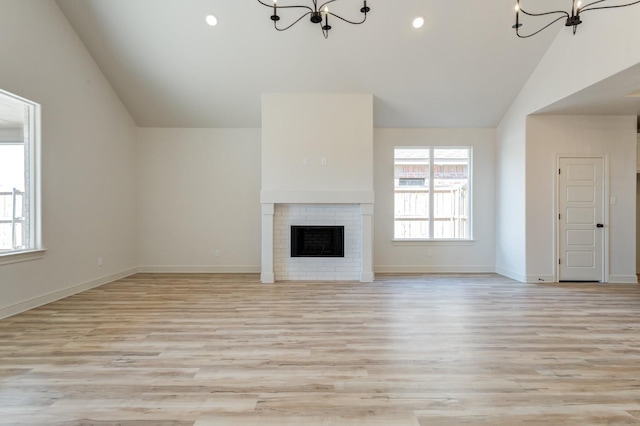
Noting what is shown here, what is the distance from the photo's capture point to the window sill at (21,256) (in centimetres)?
369

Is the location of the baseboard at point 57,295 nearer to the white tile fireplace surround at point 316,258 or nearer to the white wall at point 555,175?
the white tile fireplace surround at point 316,258

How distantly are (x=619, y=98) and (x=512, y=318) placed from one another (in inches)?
139

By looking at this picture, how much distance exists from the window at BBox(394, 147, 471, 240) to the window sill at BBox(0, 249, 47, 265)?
5.39m

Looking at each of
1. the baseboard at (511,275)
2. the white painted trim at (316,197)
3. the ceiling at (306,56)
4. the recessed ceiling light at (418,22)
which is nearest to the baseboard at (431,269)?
the baseboard at (511,275)

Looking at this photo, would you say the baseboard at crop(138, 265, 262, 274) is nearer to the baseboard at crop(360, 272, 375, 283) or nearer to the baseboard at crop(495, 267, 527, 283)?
the baseboard at crop(360, 272, 375, 283)

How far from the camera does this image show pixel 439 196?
6.65 meters

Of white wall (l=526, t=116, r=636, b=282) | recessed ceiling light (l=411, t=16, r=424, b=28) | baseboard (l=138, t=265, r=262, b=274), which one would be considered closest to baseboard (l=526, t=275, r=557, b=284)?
white wall (l=526, t=116, r=636, b=282)

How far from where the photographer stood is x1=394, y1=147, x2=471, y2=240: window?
6609 millimetres

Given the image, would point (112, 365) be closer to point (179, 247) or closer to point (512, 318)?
point (512, 318)

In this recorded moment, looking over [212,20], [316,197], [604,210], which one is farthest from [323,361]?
[604,210]

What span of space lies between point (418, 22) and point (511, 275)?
4.31 metres

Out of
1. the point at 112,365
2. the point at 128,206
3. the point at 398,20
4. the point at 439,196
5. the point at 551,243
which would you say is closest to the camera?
the point at 112,365

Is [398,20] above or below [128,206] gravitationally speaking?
above

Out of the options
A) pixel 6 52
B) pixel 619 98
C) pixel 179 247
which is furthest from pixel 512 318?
pixel 6 52
